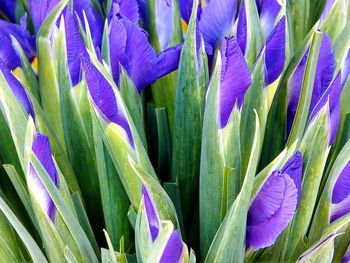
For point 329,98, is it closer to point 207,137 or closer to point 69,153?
point 207,137

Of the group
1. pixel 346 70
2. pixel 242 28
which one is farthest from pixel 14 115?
pixel 346 70

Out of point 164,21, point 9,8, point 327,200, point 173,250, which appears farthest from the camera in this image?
point 9,8

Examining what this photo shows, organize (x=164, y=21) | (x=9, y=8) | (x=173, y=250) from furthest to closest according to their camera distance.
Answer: (x=9, y=8) → (x=164, y=21) → (x=173, y=250)

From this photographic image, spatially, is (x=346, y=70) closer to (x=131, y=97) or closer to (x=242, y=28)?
(x=242, y=28)

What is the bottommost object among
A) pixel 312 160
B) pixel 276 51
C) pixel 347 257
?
pixel 347 257

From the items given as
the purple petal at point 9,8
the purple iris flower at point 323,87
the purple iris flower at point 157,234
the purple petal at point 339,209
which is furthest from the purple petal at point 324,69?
the purple petal at point 9,8

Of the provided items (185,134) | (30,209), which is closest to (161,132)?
(185,134)

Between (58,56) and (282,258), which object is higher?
(58,56)
